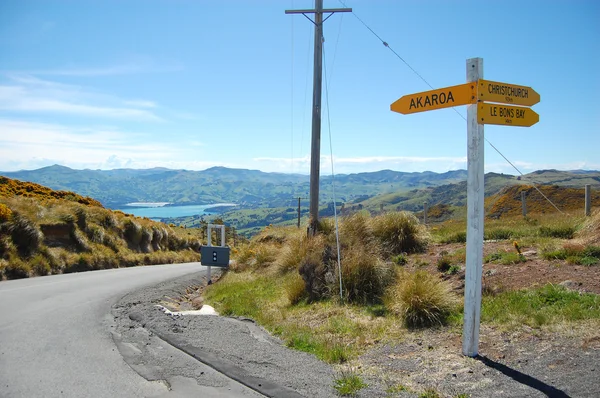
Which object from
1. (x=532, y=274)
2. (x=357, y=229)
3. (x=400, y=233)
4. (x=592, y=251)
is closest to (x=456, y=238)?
(x=400, y=233)

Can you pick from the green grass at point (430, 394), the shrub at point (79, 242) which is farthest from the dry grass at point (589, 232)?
the shrub at point (79, 242)

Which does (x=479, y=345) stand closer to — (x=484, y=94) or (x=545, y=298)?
(x=545, y=298)

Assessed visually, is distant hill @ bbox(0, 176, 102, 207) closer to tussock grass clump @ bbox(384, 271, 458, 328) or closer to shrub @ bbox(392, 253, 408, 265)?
shrub @ bbox(392, 253, 408, 265)

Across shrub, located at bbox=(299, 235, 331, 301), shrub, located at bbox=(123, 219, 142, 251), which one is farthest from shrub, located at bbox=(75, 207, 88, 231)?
shrub, located at bbox=(299, 235, 331, 301)

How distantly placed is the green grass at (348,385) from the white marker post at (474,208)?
151cm

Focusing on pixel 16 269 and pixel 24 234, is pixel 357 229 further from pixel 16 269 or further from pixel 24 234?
pixel 24 234

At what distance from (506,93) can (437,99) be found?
838 millimetres

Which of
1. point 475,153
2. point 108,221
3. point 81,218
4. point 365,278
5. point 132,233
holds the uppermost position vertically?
point 475,153

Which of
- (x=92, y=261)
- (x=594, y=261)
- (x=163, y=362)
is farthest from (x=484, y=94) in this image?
(x=92, y=261)

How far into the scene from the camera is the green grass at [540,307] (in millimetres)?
6238

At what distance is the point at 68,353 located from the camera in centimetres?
670

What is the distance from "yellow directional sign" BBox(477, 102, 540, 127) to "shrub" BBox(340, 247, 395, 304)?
4.53 m

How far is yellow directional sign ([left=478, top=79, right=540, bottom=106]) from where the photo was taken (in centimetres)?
578

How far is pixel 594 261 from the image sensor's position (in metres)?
8.57
